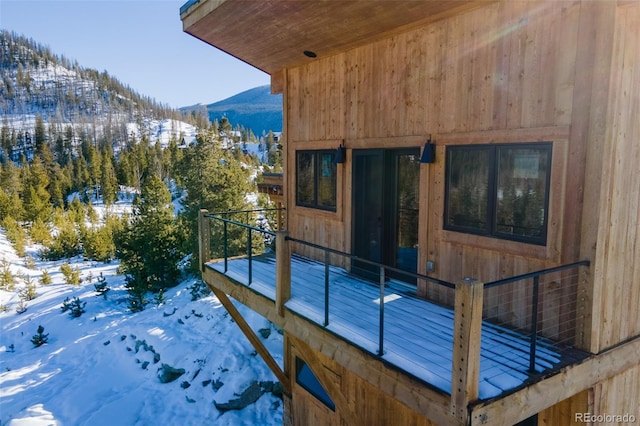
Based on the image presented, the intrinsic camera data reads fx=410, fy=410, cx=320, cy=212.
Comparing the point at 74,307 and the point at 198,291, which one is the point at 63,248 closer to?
the point at 74,307

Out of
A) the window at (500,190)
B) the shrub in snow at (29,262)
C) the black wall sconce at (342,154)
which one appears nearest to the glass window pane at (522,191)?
the window at (500,190)

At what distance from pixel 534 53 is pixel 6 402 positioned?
15109mm

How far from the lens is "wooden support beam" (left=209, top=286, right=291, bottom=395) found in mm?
6714

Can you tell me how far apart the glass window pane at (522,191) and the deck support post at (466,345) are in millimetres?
1748

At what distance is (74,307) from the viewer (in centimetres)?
1811

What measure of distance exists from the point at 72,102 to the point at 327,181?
125m

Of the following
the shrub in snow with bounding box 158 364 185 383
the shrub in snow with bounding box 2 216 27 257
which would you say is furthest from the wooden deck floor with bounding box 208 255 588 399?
the shrub in snow with bounding box 2 216 27 257

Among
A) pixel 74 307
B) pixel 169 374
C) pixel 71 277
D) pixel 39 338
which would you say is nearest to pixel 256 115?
pixel 71 277

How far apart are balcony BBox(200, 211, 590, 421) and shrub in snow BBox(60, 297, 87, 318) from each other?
14749 millimetres

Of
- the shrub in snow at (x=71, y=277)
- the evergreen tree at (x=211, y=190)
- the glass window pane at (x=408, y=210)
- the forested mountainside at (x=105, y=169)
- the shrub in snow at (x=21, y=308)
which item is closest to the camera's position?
the glass window pane at (x=408, y=210)

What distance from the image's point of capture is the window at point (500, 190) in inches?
162

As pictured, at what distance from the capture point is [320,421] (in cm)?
679

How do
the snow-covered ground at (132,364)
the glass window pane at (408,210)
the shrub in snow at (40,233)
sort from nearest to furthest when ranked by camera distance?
the glass window pane at (408,210), the snow-covered ground at (132,364), the shrub in snow at (40,233)

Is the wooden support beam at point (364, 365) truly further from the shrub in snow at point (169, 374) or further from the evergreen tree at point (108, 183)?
the evergreen tree at point (108, 183)
